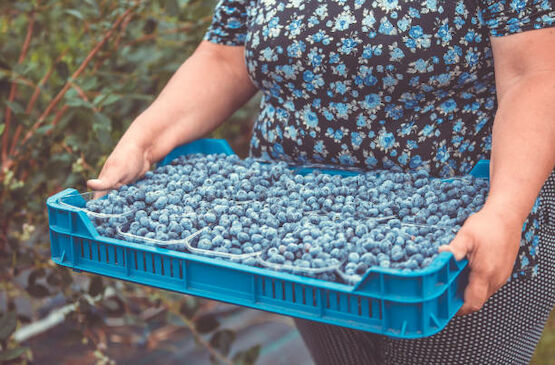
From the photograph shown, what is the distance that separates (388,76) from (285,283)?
45 centimetres

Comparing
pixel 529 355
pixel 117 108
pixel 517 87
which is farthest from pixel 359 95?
pixel 117 108

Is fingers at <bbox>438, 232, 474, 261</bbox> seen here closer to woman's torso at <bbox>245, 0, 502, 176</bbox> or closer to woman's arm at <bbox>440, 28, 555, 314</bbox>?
woman's arm at <bbox>440, 28, 555, 314</bbox>

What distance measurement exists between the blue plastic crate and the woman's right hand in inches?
5.2

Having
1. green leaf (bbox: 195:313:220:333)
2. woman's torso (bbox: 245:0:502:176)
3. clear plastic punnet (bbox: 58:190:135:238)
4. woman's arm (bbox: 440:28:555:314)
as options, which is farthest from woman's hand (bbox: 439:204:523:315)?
green leaf (bbox: 195:313:220:333)

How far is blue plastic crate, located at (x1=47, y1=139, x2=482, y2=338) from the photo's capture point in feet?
2.64

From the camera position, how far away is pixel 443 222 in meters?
0.96

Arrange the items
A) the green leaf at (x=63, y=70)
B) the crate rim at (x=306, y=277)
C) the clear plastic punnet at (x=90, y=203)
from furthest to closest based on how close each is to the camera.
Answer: the green leaf at (x=63, y=70) < the clear plastic punnet at (x=90, y=203) < the crate rim at (x=306, y=277)

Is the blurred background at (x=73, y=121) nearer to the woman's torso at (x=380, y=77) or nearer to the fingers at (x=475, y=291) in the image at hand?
Answer: the woman's torso at (x=380, y=77)

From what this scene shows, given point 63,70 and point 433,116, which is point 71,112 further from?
point 433,116

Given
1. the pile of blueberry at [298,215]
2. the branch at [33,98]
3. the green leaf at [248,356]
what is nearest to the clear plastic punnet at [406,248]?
the pile of blueberry at [298,215]

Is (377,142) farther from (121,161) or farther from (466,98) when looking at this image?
(121,161)

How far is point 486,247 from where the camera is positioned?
2.86 ft

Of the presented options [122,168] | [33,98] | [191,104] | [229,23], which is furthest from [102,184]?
[33,98]

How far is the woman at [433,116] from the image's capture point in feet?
3.17
